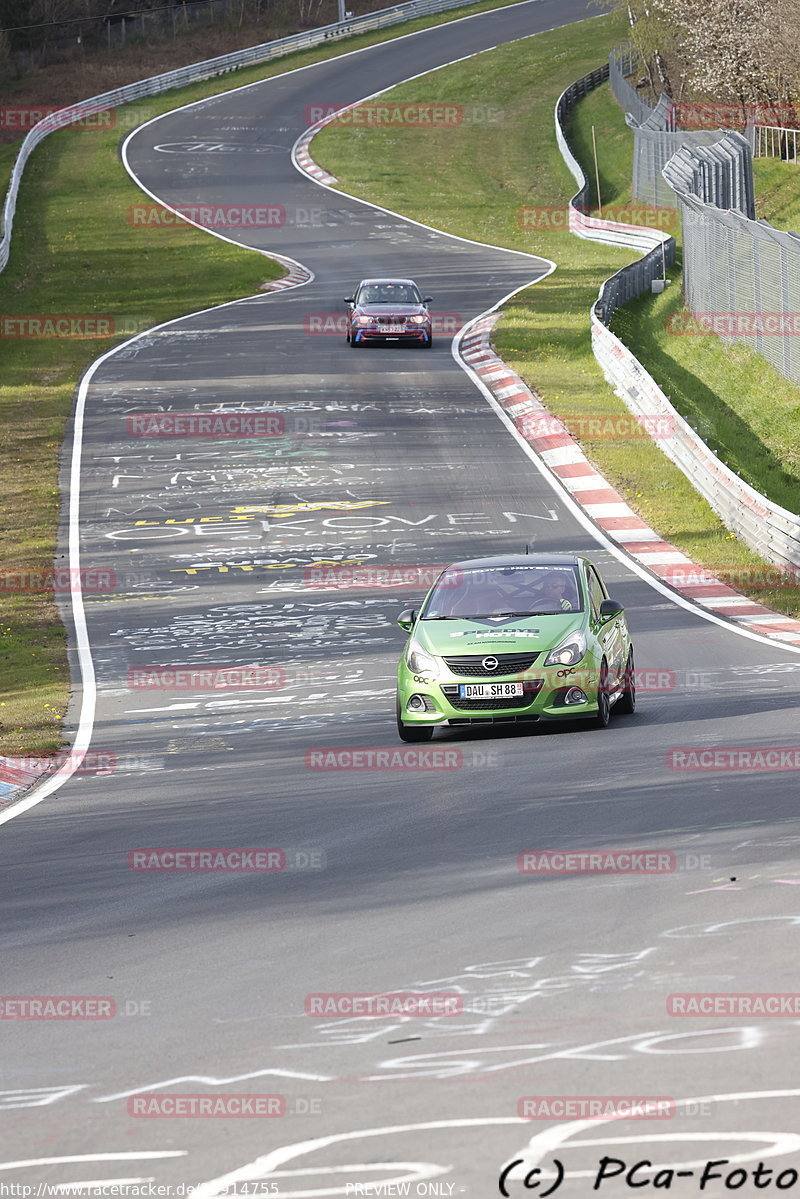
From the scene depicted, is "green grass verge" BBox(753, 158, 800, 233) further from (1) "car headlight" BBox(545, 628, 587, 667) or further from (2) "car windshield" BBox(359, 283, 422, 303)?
(1) "car headlight" BBox(545, 628, 587, 667)

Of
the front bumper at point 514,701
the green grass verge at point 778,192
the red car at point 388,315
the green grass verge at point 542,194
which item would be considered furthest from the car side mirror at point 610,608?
the green grass verge at point 778,192

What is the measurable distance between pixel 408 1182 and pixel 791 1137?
50.6 inches

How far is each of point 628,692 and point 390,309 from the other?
27612mm

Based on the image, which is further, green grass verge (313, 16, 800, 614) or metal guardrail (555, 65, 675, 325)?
metal guardrail (555, 65, 675, 325)

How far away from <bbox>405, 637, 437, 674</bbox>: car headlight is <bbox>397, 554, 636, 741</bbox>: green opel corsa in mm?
11

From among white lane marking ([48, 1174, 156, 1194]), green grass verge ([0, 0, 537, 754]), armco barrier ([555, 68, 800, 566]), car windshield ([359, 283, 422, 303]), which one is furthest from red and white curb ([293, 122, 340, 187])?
white lane marking ([48, 1174, 156, 1194])

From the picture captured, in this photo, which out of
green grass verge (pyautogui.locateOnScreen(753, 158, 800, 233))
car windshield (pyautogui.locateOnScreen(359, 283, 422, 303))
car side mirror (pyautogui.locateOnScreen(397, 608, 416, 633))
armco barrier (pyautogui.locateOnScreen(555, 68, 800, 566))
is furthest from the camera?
green grass verge (pyautogui.locateOnScreen(753, 158, 800, 233))

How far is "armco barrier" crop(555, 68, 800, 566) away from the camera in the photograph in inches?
917

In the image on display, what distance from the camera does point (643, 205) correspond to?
64750mm

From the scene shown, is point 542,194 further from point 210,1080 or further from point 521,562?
point 210,1080

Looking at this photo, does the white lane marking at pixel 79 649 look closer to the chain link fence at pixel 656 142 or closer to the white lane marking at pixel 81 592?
the white lane marking at pixel 81 592

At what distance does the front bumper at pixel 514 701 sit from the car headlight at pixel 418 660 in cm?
8

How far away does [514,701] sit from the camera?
14461mm

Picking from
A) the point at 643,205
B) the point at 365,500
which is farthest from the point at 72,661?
the point at 643,205
